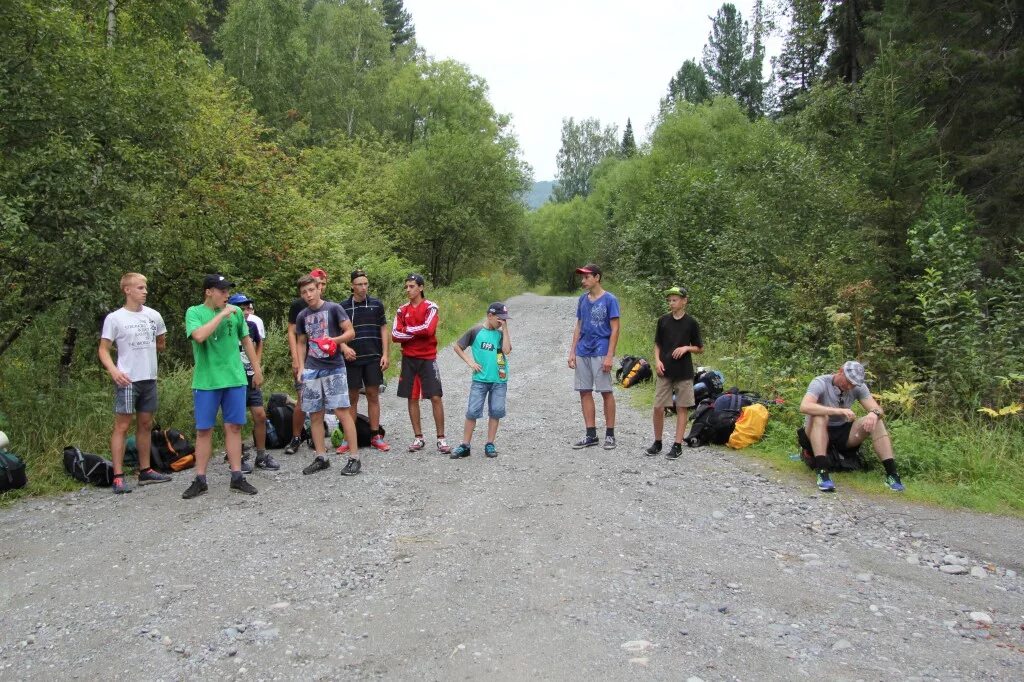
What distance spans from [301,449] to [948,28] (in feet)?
51.6

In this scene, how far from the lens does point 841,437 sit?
6.91m

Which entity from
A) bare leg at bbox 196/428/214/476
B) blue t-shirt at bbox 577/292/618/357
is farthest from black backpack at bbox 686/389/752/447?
bare leg at bbox 196/428/214/476

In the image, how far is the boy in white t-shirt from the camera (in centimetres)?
634

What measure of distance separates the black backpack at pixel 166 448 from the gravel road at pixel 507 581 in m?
0.41

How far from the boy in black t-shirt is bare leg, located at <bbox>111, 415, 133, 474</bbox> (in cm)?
Result: 537

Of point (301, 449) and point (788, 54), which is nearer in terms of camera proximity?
point (301, 449)

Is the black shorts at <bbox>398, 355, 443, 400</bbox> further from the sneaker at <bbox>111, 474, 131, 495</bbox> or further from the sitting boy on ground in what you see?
the sitting boy on ground

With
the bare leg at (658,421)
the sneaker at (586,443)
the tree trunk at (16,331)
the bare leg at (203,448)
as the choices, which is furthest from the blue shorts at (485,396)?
the tree trunk at (16,331)

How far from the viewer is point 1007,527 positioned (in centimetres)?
559

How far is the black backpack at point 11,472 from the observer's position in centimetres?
610

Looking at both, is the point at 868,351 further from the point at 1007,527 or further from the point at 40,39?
the point at 40,39

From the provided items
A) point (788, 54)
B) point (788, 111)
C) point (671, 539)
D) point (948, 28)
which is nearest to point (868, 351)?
point (671, 539)

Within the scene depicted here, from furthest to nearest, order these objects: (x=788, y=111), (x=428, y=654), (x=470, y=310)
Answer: (x=788, y=111) < (x=470, y=310) < (x=428, y=654)

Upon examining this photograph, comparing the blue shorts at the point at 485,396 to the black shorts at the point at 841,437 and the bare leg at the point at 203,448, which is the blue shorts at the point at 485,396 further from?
the black shorts at the point at 841,437
